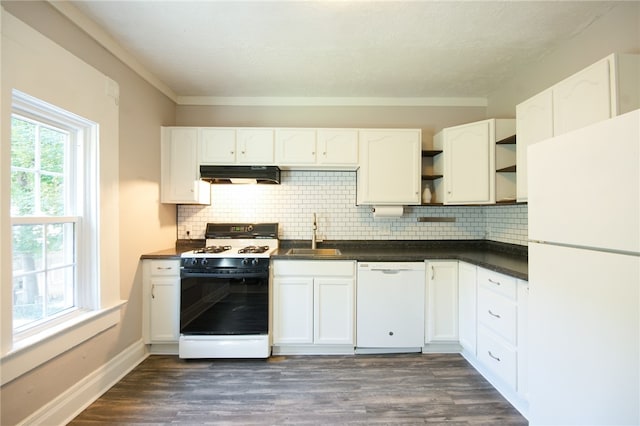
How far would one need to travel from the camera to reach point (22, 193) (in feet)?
4.77


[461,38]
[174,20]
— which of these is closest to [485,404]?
[461,38]

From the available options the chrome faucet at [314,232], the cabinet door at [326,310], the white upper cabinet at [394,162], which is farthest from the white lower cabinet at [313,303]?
the white upper cabinet at [394,162]

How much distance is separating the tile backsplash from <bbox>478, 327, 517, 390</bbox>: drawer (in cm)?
116

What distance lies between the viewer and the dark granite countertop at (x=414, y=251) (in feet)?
7.25

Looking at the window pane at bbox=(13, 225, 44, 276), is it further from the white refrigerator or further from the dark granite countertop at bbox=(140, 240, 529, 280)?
the white refrigerator

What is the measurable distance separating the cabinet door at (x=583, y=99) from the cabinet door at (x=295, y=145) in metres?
1.86

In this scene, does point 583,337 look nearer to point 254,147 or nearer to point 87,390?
point 254,147

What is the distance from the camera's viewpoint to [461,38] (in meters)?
1.88

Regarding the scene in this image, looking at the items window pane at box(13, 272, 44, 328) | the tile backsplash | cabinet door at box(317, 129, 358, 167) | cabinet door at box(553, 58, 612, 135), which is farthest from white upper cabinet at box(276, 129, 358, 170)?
window pane at box(13, 272, 44, 328)

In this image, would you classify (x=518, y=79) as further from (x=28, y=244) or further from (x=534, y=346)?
(x=28, y=244)

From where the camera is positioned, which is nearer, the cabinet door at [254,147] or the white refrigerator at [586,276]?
the white refrigerator at [586,276]

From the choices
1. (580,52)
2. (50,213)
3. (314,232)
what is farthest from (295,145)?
(580,52)

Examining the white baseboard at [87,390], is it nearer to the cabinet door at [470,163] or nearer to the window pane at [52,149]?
the window pane at [52,149]

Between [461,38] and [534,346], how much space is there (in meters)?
2.00
